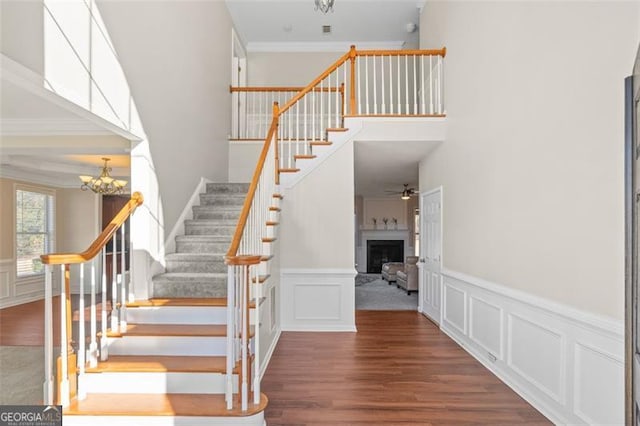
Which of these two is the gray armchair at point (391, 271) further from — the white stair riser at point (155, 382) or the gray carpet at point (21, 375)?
the gray carpet at point (21, 375)

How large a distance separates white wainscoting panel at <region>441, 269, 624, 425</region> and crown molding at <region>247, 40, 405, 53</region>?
593 centimetres

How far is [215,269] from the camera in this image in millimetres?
3822

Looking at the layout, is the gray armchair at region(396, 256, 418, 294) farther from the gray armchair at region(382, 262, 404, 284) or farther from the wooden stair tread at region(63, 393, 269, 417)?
the wooden stair tread at region(63, 393, 269, 417)

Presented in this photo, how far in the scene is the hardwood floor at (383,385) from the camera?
104 inches

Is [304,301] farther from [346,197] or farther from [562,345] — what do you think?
[562,345]

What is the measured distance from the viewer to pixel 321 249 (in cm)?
480

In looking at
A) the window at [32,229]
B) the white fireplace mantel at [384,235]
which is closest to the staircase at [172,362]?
the window at [32,229]

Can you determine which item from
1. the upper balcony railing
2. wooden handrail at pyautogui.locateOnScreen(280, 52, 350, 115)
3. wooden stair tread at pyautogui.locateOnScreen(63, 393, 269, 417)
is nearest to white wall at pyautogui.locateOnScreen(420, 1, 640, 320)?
the upper balcony railing

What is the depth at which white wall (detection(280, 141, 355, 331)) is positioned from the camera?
476 centimetres

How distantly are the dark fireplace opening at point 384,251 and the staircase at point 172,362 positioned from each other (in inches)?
344

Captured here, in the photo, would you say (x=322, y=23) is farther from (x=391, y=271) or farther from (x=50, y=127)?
(x=391, y=271)

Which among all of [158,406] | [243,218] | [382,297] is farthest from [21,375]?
[382,297]

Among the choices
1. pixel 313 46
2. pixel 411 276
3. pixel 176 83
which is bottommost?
pixel 411 276

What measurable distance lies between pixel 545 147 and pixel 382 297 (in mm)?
5085
